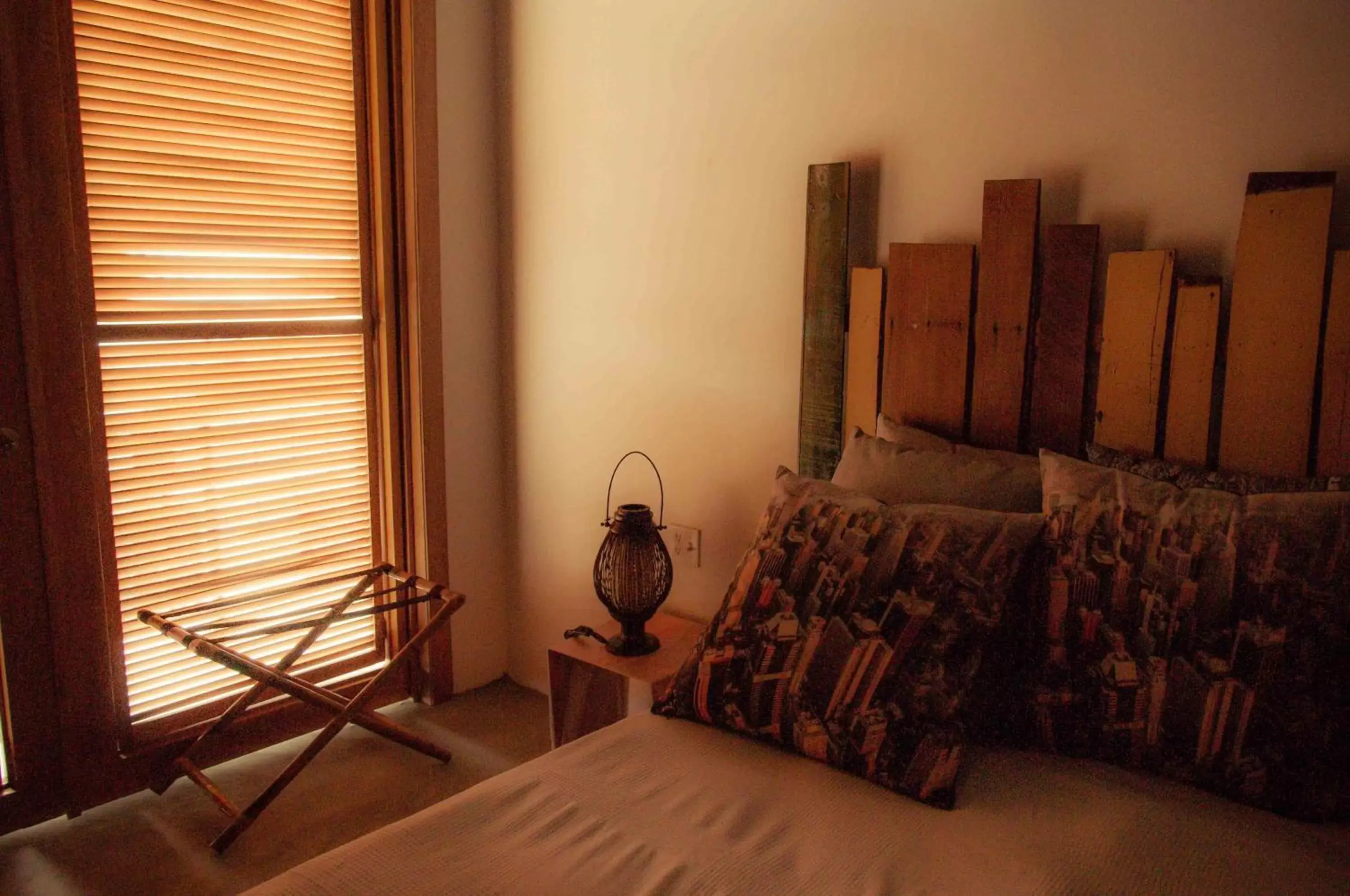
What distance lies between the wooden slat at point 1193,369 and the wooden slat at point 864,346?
0.61 metres

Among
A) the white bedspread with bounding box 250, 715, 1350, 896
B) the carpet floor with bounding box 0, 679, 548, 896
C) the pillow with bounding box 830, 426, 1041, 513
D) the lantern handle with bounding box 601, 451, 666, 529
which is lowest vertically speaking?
the carpet floor with bounding box 0, 679, 548, 896

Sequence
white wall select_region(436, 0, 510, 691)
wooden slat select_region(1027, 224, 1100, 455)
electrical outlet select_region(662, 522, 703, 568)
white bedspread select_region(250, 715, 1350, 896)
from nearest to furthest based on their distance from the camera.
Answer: white bedspread select_region(250, 715, 1350, 896) → wooden slat select_region(1027, 224, 1100, 455) → electrical outlet select_region(662, 522, 703, 568) → white wall select_region(436, 0, 510, 691)

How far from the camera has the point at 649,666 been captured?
2209 mm

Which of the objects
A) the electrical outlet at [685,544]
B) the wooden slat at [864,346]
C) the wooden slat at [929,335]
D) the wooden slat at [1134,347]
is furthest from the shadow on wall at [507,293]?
the wooden slat at [1134,347]

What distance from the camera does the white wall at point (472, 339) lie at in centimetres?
282

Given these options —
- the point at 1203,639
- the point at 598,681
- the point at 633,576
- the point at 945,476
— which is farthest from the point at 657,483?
the point at 1203,639

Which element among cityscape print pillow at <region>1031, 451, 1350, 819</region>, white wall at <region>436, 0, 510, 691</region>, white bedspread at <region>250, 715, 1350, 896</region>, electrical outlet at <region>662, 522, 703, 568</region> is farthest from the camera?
white wall at <region>436, 0, 510, 691</region>

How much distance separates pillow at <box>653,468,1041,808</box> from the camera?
1.47 meters

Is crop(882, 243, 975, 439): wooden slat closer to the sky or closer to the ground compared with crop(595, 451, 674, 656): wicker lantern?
closer to the sky

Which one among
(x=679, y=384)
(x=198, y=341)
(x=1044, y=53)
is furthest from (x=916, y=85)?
(x=198, y=341)

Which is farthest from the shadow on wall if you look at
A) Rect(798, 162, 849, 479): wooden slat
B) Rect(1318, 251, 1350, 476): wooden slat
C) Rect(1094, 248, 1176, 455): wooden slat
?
Rect(1318, 251, 1350, 476): wooden slat

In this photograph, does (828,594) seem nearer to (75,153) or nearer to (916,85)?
(916,85)

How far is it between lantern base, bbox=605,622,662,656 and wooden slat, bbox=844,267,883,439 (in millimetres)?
712

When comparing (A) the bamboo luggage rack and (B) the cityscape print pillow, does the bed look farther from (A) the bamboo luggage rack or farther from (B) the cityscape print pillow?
(A) the bamboo luggage rack
